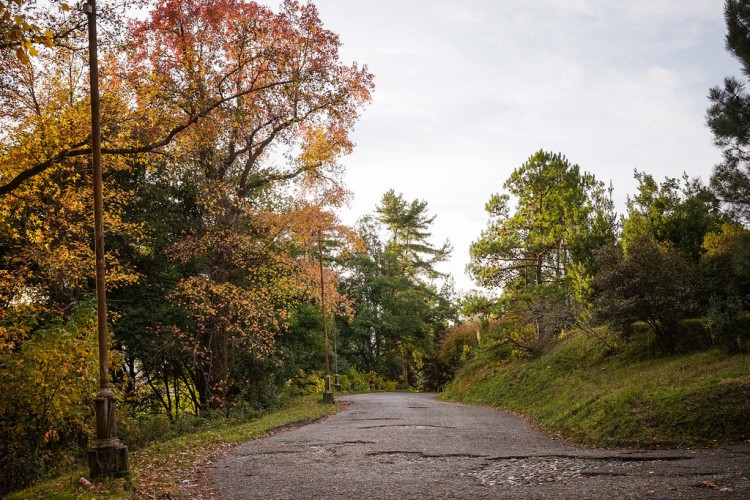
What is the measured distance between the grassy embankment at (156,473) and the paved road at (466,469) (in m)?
0.67

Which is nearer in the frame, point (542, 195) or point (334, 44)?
point (334, 44)

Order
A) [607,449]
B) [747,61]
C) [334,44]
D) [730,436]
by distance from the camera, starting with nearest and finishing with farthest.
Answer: [730,436], [607,449], [747,61], [334,44]

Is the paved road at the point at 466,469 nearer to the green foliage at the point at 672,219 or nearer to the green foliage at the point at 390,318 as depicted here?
the green foliage at the point at 672,219

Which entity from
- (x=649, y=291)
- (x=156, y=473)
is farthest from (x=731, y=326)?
(x=156, y=473)

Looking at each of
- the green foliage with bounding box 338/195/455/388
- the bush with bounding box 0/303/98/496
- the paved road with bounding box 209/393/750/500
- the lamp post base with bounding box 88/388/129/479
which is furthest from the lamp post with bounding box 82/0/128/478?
the green foliage with bounding box 338/195/455/388

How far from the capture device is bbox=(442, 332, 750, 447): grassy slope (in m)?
9.34

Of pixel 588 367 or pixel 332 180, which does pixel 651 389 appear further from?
pixel 332 180

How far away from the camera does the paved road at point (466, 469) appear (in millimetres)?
6488

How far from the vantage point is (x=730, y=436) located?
894 cm

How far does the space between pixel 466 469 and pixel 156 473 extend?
16.6 feet

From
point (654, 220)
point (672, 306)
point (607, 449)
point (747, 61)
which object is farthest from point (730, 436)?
point (654, 220)

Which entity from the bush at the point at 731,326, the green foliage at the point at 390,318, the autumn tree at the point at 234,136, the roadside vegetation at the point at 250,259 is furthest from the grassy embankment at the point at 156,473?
the green foliage at the point at 390,318

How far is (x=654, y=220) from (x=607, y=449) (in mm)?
12906

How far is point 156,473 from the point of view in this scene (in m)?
8.67
